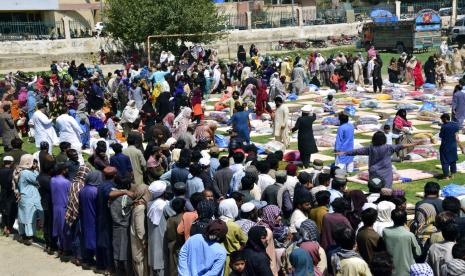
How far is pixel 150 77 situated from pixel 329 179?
1375cm

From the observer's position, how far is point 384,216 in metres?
7.14

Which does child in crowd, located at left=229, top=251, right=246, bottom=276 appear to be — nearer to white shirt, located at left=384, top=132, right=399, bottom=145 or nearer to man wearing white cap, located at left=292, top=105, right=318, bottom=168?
man wearing white cap, located at left=292, top=105, right=318, bottom=168

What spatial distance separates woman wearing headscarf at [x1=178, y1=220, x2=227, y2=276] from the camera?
6445mm

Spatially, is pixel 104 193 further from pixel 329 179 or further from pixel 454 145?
pixel 454 145

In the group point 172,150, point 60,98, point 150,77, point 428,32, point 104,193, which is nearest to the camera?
point 104,193

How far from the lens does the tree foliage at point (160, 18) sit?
110 ft

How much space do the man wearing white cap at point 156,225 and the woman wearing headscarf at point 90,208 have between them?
1093 millimetres

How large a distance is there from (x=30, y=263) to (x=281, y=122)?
21.7 ft

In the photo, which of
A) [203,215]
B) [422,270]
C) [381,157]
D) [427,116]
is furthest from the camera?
[427,116]

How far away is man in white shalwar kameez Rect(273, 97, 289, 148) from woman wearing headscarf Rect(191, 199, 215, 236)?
7277 mm

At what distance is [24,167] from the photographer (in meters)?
10.0

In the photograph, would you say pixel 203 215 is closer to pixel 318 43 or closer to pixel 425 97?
pixel 425 97

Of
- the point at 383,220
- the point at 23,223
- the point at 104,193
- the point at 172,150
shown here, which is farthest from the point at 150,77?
the point at 383,220

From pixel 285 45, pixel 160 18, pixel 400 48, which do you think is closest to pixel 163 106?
pixel 160 18
